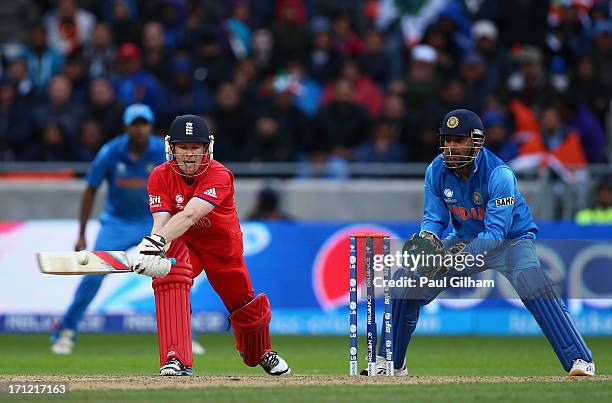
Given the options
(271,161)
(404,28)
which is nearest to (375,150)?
(271,161)

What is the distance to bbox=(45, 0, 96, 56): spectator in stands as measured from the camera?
72.3ft

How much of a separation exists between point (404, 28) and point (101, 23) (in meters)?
5.16

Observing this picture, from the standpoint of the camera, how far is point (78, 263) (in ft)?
33.1

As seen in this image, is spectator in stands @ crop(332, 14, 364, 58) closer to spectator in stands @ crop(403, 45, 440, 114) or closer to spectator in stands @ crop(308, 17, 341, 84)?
spectator in stands @ crop(308, 17, 341, 84)

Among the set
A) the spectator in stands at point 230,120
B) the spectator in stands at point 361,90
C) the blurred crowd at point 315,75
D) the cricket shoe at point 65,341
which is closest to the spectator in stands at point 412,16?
the blurred crowd at point 315,75

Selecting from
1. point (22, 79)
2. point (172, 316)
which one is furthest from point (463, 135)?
point (22, 79)

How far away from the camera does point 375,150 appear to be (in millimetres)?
19969

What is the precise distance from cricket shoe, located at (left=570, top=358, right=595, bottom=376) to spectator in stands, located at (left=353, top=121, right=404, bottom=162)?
30.9 ft

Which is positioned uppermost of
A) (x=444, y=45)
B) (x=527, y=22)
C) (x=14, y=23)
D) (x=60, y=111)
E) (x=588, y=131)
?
(x=14, y=23)

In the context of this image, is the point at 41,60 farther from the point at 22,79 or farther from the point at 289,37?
the point at 289,37

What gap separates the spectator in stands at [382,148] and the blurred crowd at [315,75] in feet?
0.07

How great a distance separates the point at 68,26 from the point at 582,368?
13.5 meters

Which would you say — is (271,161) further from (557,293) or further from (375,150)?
(557,293)

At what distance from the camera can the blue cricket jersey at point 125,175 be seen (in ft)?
49.0
